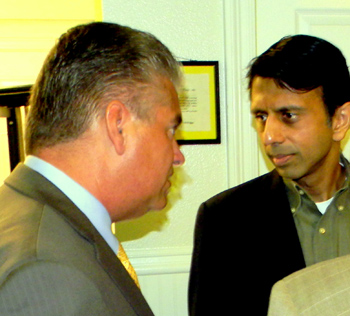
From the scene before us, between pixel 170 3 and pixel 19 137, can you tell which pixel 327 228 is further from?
pixel 19 137

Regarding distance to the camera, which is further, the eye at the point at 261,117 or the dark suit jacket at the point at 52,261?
the eye at the point at 261,117

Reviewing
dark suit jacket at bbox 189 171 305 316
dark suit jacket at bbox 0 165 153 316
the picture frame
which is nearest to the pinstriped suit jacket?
dark suit jacket at bbox 0 165 153 316

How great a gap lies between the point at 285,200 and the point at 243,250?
0.21 m

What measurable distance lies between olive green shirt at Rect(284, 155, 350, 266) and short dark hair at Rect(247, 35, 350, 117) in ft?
0.90

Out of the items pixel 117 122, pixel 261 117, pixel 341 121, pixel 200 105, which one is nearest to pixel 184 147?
pixel 200 105

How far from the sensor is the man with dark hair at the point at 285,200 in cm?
149

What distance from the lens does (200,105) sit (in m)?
2.11

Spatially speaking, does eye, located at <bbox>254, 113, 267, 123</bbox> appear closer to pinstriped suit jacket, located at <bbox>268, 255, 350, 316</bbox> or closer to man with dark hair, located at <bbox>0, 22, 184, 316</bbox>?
man with dark hair, located at <bbox>0, 22, 184, 316</bbox>

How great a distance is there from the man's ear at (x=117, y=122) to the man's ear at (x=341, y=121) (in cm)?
88

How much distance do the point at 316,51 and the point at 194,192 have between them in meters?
0.85

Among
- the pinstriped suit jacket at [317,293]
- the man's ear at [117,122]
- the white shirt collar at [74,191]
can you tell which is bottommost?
the pinstriped suit jacket at [317,293]

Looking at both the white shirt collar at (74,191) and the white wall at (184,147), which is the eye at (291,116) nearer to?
the white wall at (184,147)

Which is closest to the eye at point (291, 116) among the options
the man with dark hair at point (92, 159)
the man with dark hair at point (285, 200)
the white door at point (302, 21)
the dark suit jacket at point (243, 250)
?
the man with dark hair at point (285, 200)

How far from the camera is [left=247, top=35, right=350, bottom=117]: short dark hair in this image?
1497 millimetres
